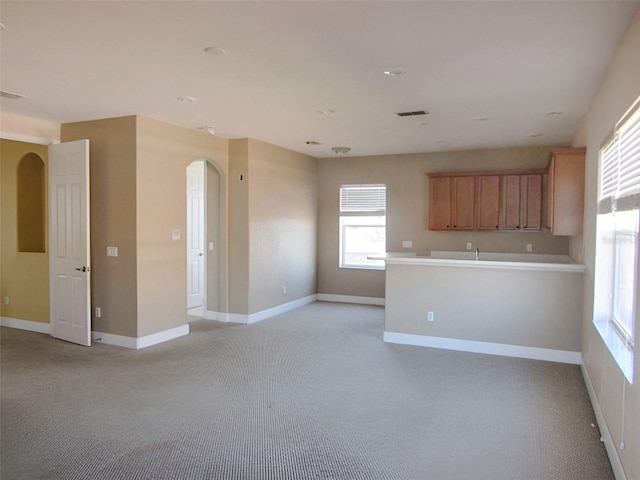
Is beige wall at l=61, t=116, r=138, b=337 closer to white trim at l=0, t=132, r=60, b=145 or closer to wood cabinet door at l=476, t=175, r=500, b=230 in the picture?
white trim at l=0, t=132, r=60, b=145

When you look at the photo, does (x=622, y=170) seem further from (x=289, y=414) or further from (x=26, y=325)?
(x=26, y=325)

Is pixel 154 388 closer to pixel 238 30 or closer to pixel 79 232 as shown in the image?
pixel 79 232

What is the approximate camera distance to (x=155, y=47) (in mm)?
3086

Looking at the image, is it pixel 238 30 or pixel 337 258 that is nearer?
pixel 238 30

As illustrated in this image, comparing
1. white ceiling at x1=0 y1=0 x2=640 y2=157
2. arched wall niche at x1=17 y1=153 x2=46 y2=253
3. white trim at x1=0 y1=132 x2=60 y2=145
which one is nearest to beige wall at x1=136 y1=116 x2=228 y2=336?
white ceiling at x1=0 y1=0 x2=640 y2=157

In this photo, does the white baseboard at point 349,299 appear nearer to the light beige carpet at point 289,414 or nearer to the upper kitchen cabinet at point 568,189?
the light beige carpet at point 289,414

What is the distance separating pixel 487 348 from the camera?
5.14m

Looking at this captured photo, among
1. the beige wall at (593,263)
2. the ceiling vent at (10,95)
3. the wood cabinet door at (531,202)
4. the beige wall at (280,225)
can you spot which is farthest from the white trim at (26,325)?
the wood cabinet door at (531,202)

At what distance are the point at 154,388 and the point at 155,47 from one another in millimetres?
2797

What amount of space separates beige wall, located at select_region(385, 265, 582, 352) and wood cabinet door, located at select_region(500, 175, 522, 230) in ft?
7.15

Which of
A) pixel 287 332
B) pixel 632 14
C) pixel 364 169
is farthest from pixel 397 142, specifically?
pixel 632 14

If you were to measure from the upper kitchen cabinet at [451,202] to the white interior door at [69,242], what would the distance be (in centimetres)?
506

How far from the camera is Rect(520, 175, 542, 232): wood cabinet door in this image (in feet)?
22.4

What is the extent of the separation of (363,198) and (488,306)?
373cm
